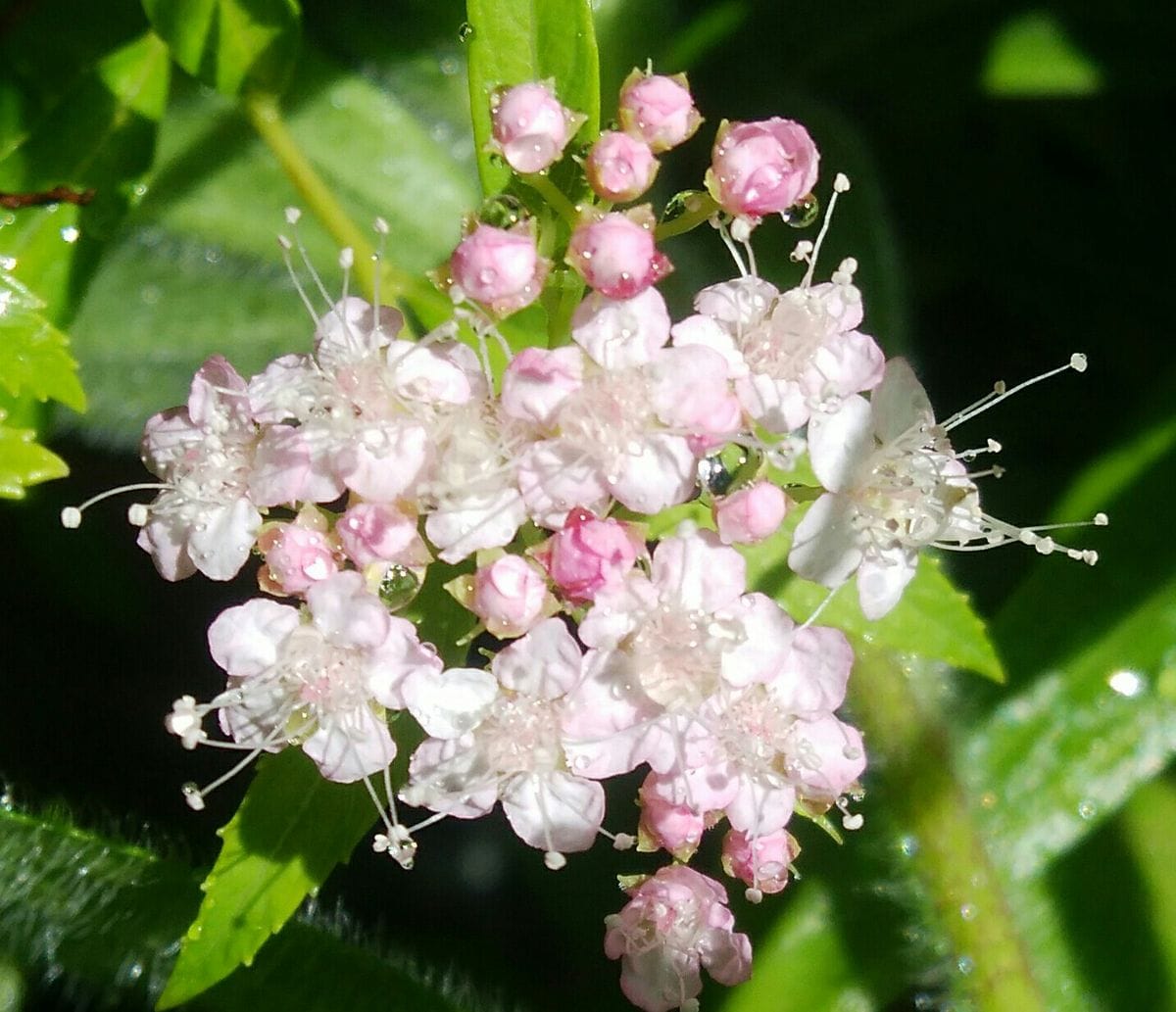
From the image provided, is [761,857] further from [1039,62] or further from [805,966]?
[1039,62]

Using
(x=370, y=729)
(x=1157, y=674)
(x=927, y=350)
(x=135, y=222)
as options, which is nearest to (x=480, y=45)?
(x=370, y=729)

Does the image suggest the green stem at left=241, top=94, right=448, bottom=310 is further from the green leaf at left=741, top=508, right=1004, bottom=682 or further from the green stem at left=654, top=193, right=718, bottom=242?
the green leaf at left=741, top=508, right=1004, bottom=682

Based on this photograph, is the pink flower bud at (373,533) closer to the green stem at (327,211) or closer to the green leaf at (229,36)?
the green stem at (327,211)

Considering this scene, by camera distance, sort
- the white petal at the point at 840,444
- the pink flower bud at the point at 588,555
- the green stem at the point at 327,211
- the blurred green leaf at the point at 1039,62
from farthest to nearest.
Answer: the blurred green leaf at the point at 1039,62, the green stem at the point at 327,211, the white petal at the point at 840,444, the pink flower bud at the point at 588,555

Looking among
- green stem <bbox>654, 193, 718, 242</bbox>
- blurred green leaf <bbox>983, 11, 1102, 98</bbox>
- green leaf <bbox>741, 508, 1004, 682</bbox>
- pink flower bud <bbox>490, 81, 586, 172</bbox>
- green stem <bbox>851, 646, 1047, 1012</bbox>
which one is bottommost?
green stem <bbox>851, 646, 1047, 1012</bbox>

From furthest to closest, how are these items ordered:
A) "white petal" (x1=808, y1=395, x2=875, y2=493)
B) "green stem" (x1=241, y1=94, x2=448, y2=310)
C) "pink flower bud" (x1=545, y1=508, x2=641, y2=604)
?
"green stem" (x1=241, y1=94, x2=448, y2=310) → "white petal" (x1=808, y1=395, x2=875, y2=493) → "pink flower bud" (x1=545, y1=508, x2=641, y2=604)

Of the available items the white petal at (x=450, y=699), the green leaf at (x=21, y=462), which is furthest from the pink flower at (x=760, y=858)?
the green leaf at (x=21, y=462)

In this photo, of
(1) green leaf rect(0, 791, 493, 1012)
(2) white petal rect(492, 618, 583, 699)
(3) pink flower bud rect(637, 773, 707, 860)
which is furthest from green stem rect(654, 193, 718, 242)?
(1) green leaf rect(0, 791, 493, 1012)
